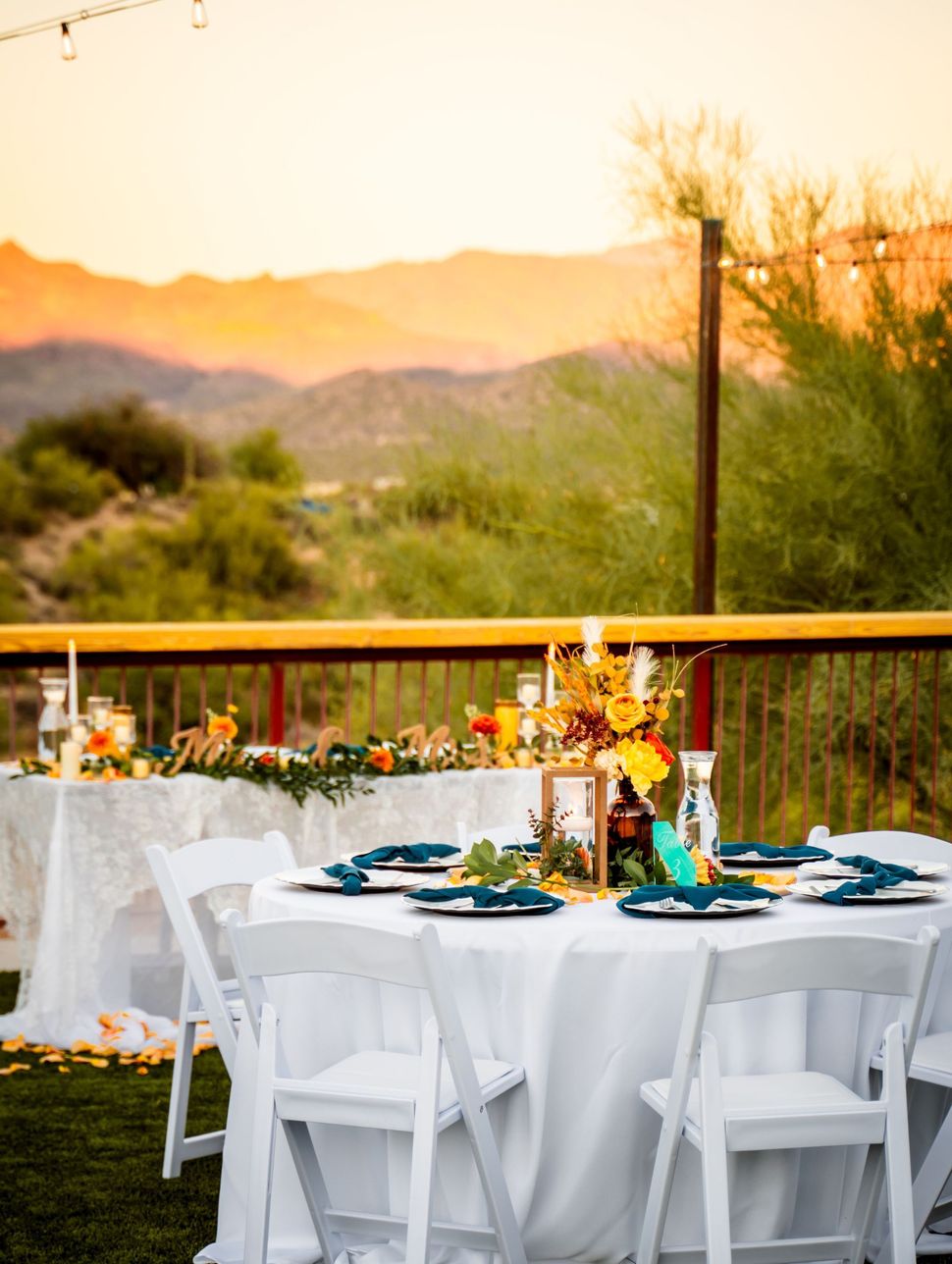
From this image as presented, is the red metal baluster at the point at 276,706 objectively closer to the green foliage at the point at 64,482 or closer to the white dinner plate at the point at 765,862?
the white dinner plate at the point at 765,862

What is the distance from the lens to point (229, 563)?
80.4 feet

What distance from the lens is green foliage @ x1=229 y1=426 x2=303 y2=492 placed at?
2452cm

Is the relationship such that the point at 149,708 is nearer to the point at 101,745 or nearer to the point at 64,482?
the point at 101,745

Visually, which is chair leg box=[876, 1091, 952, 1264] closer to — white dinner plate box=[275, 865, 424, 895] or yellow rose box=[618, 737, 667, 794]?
yellow rose box=[618, 737, 667, 794]

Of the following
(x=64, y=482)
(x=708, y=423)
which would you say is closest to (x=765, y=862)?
(x=708, y=423)

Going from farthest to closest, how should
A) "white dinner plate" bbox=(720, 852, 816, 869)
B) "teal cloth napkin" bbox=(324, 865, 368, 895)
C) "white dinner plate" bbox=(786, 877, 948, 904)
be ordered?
"white dinner plate" bbox=(720, 852, 816, 869), "teal cloth napkin" bbox=(324, 865, 368, 895), "white dinner plate" bbox=(786, 877, 948, 904)

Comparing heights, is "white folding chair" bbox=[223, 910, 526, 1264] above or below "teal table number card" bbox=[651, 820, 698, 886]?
below

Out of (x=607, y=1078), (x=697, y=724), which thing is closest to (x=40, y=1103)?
(x=607, y=1078)

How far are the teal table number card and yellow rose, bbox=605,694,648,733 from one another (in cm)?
20

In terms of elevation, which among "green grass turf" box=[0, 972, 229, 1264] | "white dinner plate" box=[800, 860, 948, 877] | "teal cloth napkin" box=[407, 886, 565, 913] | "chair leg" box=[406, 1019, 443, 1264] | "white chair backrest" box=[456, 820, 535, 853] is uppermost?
"teal cloth napkin" box=[407, 886, 565, 913]

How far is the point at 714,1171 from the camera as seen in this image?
2461 mm

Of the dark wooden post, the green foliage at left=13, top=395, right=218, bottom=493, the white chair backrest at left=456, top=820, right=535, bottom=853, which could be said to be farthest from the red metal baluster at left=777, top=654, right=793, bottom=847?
the green foliage at left=13, top=395, right=218, bottom=493

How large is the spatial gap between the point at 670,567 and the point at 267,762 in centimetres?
991

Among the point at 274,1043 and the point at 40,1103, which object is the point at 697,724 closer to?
the point at 40,1103
